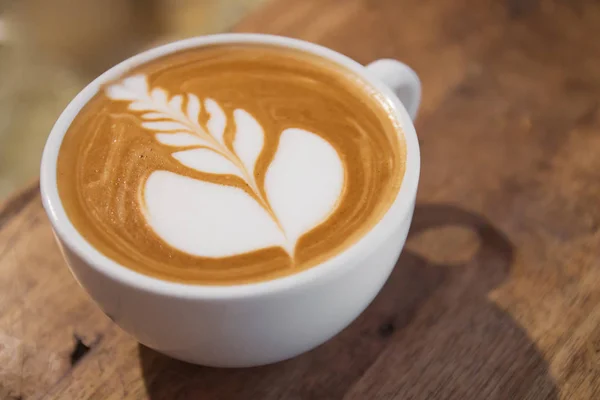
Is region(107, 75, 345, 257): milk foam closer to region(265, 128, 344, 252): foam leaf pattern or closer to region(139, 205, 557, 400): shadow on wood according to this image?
region(265, 128, 344, 252): foam leaf pattern

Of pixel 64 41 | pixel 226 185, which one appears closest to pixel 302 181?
pixel 226 185

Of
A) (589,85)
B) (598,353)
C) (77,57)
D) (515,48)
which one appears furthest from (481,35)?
(77,57)

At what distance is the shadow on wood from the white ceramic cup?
5cm

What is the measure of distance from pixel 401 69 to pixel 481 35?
36cm

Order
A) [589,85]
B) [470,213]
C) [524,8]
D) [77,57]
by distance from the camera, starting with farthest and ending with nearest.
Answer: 1. [77,57]
2. [524,8]
3. [589,85]
4. [470,213]

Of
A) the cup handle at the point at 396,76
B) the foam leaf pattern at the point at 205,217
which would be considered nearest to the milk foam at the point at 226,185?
the foam leaf pattern at the point at 205,217

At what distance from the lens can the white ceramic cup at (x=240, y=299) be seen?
428 mm

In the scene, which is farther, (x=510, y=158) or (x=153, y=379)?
(x=510, y=158)

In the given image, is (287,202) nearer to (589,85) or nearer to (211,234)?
(211,234)

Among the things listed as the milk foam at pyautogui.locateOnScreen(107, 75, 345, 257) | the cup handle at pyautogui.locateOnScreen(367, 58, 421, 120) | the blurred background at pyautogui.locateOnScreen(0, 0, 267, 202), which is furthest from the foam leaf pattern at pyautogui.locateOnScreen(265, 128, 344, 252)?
the blurred background at pyautogui.locateOnScreen(0, 0, 267, 202)

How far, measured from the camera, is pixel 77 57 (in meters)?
1.21

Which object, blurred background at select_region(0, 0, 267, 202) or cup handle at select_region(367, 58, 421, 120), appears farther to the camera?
blurred background at select_region(0, 0, 267, 202)

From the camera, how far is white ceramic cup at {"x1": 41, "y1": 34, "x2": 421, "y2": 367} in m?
0.43

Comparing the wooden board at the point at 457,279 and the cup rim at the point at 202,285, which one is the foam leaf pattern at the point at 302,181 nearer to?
the cup rim at the point at 202,285
